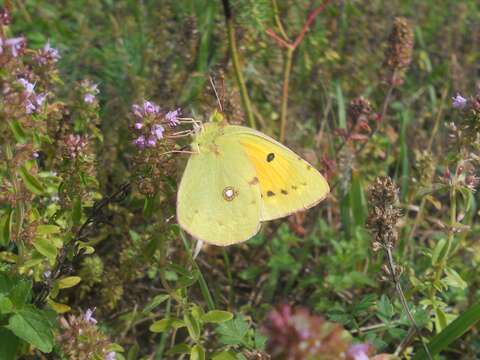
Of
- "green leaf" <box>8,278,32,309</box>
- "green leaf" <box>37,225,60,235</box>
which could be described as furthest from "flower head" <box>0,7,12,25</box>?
"green leaf" <box>8,278,32,309</box>

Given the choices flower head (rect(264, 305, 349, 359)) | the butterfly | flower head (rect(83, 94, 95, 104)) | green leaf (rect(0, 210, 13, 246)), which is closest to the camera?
flower head (rect(264, 305, 349, 359))

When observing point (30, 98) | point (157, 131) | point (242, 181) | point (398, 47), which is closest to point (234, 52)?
point (398, 47)

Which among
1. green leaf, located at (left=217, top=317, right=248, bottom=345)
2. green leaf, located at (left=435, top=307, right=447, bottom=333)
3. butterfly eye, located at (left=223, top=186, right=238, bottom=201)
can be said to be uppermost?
butterfly eye, located at (left=223, top=186, right=238, bottom=201)

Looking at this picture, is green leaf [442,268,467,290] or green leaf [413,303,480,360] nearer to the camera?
green leaf [413,303,480,360]

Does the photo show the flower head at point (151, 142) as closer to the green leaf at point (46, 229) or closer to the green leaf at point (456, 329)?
the green leaf at point (46, 229)

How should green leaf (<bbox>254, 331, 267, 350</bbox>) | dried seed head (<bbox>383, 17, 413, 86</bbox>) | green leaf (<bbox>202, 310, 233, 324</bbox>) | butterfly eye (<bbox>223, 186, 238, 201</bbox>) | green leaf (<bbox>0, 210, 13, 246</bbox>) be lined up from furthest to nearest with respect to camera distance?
dried seed head (<bbox>383, 17, 413, 86</bbox>)
butterfly eye (<bbox>223, 186, 238, 201</bbox>)
green leaf (<bbox>254, 331, 267, 350</bbox>)
green leaf (<bbox>202, 310, 233, 324</bbox>)
green leaf (<bbox>0, 210, 13, 246</bbox>)

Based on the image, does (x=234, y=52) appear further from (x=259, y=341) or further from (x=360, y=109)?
(x=259, y=341)

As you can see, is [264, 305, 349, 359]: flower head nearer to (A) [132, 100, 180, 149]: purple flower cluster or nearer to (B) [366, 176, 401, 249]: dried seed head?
(B) [366, 176, 401, 249]: dried seed head
